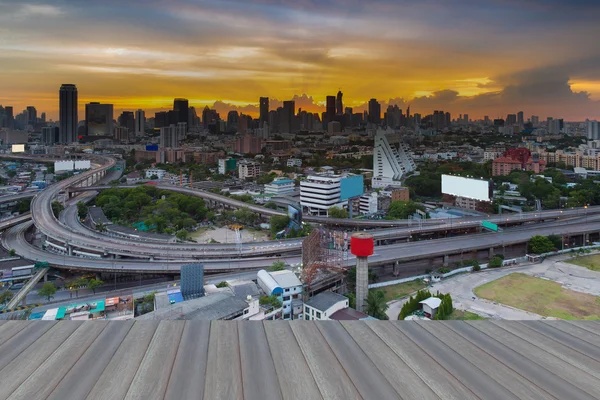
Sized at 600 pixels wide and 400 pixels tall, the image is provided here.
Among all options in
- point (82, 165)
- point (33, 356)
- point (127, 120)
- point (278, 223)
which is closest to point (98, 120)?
point (127, 120)

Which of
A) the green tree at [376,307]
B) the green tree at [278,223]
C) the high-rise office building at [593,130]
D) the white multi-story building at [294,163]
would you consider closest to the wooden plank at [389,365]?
the green tree at [376,307]

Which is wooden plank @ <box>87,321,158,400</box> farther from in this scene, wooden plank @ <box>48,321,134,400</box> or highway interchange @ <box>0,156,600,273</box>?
highway interchange @ <box>0,156,600,273</box>

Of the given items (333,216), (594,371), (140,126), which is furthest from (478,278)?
(140,126)

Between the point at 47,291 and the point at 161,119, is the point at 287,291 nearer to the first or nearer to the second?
the point at 47,291

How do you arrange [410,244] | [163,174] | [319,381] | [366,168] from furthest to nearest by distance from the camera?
[366,168], [163,174], [410,244], [319,381]

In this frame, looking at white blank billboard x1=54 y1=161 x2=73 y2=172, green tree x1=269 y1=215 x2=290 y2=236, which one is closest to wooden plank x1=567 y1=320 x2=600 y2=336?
green tree x1=269 y1=215 x2=290 y2=236

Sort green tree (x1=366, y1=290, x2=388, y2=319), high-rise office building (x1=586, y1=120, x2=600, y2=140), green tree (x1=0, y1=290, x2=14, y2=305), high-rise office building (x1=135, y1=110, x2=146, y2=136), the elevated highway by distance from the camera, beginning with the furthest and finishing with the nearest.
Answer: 1. high-rise office building (x1=135, y1=110, x2=146, y2=136)
2. high-rise office building (x1=586, y1=120, x2=600, y2=140)
3. the elevated highway
4. green tree (x1=0, y1=290, x2=14, y2=305)
5. green tree (x1=366, y1=290, x2=388, y2=319)

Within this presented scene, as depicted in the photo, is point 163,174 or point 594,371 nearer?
point 594,371

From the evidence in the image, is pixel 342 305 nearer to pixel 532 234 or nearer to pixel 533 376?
pixel 533 376
